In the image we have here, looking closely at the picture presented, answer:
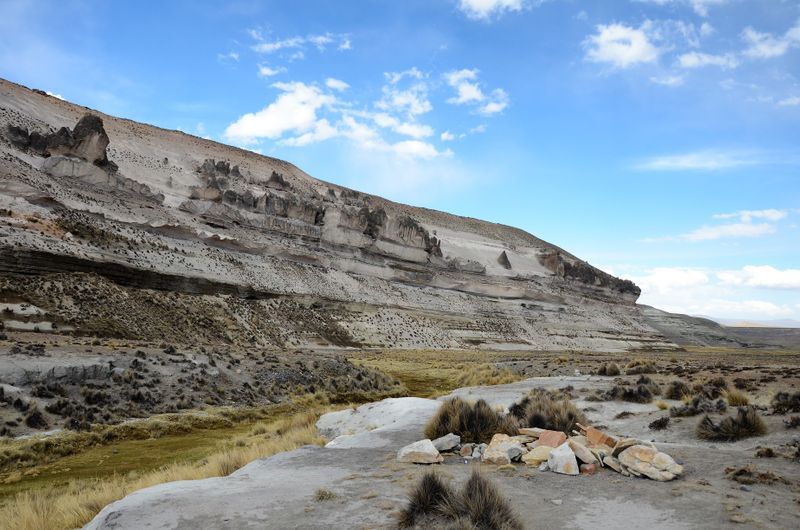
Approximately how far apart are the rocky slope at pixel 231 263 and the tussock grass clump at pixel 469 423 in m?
23.2

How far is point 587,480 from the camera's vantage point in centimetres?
726

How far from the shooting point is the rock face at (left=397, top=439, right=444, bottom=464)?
854cm

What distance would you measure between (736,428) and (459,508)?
6566 millimetres

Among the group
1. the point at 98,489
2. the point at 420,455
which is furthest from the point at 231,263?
the point at 420,455

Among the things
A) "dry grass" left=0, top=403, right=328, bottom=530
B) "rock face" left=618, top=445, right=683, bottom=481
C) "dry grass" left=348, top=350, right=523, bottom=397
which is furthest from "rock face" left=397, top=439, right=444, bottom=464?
"dry grass" left=348, top=350, right=523, bottom=397

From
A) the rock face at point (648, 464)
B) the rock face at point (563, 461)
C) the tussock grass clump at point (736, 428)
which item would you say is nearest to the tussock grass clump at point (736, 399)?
the tussock grass clump at point (736, 428)

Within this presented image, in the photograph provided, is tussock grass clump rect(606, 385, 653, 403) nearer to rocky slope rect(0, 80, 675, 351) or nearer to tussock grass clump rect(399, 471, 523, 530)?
tussock grass clump rect(399, 471, 523, 530)

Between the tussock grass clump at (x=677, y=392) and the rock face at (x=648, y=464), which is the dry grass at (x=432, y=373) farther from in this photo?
the rock face at (x=648, y=464)

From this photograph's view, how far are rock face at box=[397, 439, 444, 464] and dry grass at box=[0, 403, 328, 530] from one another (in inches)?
118

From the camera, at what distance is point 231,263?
159ft

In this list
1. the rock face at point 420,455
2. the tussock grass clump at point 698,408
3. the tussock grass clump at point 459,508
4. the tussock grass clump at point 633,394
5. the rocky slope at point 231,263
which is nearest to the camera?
the tussock grass clump at point 459,508

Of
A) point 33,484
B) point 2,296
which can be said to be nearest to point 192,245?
point 2,296

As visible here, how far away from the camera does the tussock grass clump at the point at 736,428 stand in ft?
30.3

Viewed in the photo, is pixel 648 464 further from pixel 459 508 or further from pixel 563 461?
pixel 459 508
